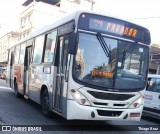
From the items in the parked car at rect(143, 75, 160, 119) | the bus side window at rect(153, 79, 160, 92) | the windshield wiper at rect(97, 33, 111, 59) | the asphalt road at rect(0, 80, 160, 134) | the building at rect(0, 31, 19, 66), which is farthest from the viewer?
the building at rect(0, 31, 19, 66)

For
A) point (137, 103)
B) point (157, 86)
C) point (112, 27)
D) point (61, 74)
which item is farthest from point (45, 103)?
point (157, 86)

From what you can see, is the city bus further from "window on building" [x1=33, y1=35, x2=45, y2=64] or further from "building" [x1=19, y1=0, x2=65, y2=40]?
"building" [x1=19, y1=0, x2=65, y2=40]

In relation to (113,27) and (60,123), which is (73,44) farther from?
(60,123)

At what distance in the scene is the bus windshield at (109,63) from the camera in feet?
28.5

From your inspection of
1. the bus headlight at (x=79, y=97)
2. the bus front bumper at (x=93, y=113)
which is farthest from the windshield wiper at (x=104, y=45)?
the bus front bumper at (x=93, y=113)

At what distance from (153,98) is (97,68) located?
575 cm

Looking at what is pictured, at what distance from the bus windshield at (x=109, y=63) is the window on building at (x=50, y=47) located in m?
1.89

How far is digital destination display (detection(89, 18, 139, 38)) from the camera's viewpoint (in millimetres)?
8992

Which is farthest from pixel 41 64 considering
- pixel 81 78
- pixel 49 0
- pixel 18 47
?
pixel 49 0

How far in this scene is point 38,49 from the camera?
12.4 metres

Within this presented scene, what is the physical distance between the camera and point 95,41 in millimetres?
8852

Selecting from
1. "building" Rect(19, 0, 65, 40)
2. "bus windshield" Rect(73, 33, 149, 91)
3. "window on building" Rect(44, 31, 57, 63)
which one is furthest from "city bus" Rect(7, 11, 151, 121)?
"building" Rect(19, 0, 65, 40)

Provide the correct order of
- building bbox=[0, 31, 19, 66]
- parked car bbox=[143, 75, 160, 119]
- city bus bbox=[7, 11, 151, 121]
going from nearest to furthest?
city bus bbox=[7, 11, 151, 121] < parked car bbox=[143, 75, 160, 119] < building bbox=[0, 31, 19, 66]

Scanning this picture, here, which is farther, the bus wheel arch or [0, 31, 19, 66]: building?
[0, 31, 19, 66]: building
